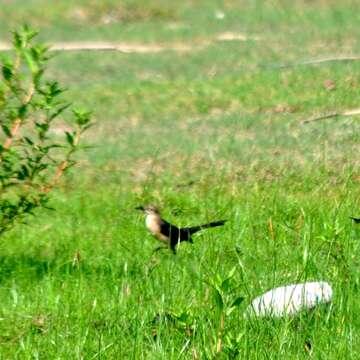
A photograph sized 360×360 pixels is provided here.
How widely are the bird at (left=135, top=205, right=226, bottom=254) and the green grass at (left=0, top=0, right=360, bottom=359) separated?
0.10 metres

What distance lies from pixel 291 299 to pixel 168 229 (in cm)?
200

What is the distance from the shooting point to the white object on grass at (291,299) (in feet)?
17.1

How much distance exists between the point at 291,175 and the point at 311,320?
13.3 feet

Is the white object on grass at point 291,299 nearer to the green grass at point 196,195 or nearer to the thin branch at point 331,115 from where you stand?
the green grass at point 196,195

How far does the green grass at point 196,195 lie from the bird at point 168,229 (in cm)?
10

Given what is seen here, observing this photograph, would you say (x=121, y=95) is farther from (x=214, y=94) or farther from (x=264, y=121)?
(x=264, y=121)

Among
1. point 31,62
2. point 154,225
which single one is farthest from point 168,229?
point 31,62

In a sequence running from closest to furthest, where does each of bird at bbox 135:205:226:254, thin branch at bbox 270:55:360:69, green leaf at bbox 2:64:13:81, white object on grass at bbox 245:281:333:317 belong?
1. white object on grass at bbox 245:281:333:317
2. green leaf at bbox 2:64:13:81
3. bird at bbox 135:205:226:254
4. thin branch at bbox 270:55:360:69

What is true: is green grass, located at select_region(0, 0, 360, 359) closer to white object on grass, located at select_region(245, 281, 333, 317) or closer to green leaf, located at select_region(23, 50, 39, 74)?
white object on grass, located at select_region(245, 281, 333, 317)

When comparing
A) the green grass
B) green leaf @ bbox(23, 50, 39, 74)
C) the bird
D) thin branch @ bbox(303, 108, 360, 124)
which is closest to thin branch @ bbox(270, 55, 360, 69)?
the green grass

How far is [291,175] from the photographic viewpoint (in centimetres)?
932

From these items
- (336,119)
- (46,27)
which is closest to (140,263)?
(336,119)

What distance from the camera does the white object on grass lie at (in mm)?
Answer: 5227

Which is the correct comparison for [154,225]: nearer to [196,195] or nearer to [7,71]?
[7,71]
